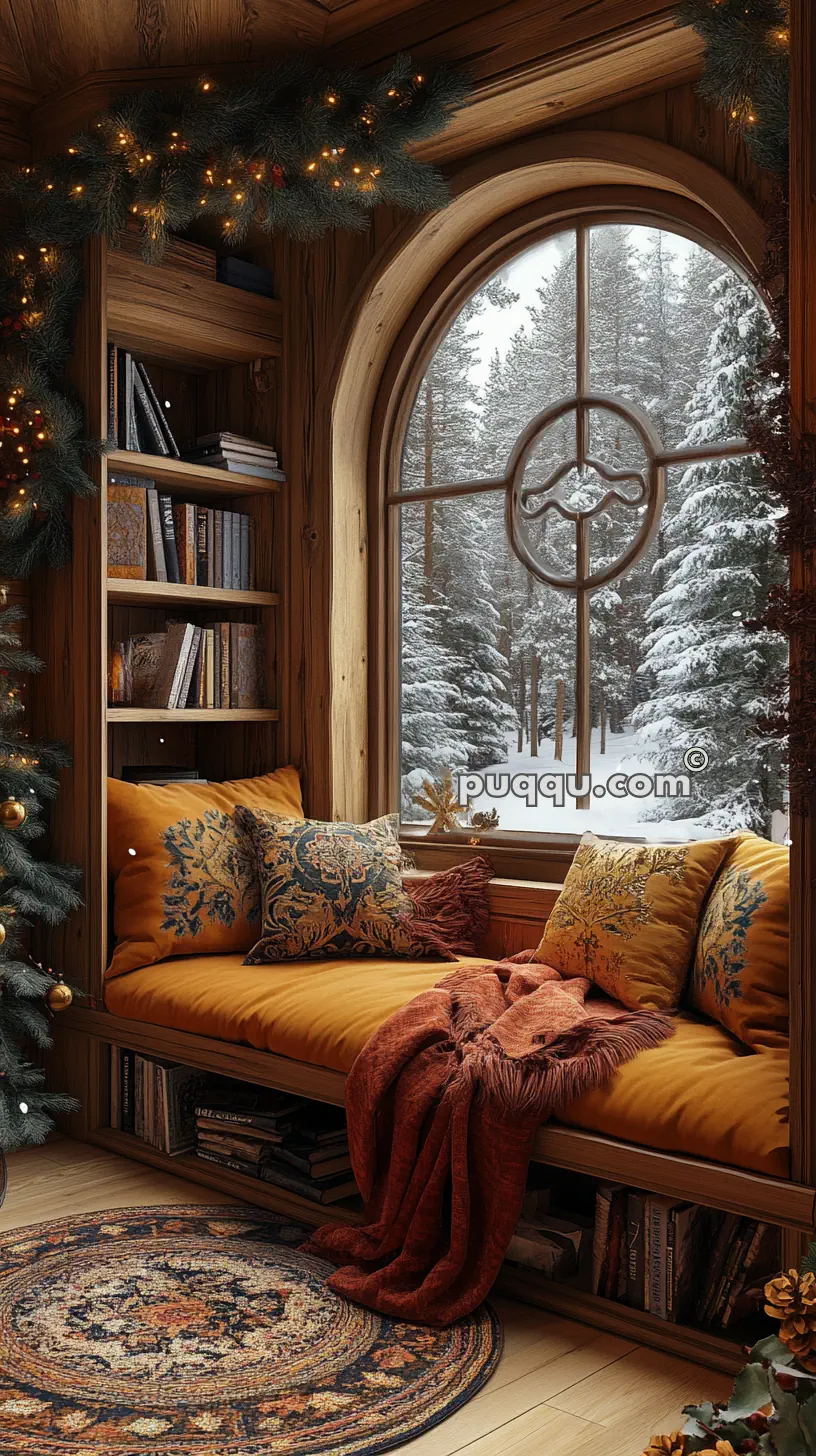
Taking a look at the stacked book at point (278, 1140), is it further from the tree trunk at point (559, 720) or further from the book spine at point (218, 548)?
the book spine at point (218, 548)

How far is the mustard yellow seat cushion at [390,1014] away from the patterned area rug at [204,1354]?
1.44ft

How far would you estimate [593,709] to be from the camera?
332 cm

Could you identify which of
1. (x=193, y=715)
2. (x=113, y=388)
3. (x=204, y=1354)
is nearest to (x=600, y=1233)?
(x=204, y=1354)

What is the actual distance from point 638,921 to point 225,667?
1621 mm

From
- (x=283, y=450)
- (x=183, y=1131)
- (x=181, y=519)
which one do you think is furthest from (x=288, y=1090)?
(x=283, y=450)

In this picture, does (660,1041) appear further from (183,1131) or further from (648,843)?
(183,1131)

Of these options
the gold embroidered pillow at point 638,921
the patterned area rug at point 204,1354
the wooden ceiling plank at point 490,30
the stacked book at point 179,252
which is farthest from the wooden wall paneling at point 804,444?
the stacked book at point 179,252

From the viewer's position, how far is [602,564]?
331 cm

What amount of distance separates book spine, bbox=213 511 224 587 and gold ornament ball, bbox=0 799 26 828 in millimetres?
1016

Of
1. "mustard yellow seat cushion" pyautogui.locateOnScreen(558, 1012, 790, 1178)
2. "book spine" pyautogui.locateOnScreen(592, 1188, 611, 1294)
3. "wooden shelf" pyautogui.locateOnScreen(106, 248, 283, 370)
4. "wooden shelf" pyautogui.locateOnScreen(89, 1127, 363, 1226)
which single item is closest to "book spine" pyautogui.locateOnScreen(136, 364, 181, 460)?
"wooden shelf" pyautogui.locateOnScreen(106, 248, 283, 370)

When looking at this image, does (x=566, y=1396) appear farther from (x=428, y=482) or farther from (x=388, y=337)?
(x=388, y=337)

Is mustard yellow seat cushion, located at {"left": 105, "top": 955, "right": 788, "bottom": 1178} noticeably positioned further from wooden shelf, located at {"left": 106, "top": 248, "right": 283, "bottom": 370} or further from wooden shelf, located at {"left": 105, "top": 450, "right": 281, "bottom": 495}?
wooden shelf, located at {"left": 106, "top": 248, "right": 283, "bottom": 370}

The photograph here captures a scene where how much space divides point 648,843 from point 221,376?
205cm

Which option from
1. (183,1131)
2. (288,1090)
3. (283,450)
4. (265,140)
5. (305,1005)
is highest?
(265,140)
